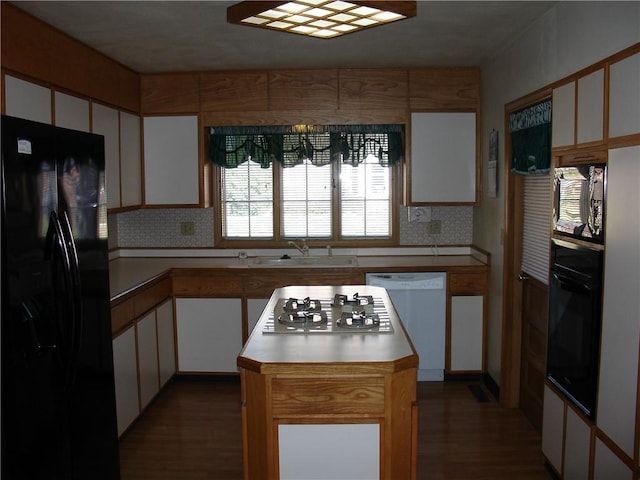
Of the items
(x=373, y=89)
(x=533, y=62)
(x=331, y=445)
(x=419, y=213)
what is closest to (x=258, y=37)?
(x=373, y=89)

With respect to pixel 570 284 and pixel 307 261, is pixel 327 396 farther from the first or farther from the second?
pixel 307 261

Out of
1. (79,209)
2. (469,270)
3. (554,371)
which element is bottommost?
(554,371)

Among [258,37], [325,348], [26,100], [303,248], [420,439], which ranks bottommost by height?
[420,439]

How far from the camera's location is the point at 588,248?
2.55 meters

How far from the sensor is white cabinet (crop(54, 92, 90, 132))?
131 inches

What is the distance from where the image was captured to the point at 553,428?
302 cm

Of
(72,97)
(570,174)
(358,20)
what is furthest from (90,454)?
(570,174)

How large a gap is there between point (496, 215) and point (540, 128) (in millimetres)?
1064

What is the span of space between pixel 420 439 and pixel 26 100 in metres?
2.89

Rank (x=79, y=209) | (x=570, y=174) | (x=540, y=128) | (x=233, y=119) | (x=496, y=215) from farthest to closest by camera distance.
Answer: (x=233, y=119) → (x=496, y=215) → (x=540, y=128) → (x=570, y=174) → (x=79, y=209)

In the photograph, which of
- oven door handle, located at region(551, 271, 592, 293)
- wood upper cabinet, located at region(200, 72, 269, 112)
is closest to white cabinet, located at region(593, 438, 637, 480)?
oven door handle, located at region(551, 271, 592, 293)

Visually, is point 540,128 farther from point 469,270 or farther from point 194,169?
point 194,169

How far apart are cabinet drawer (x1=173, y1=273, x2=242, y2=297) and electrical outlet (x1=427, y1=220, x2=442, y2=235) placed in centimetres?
170

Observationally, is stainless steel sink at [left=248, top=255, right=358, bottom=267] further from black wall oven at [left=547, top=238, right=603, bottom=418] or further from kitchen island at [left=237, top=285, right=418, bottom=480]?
kitchen island at [left=237, top=285, right=418, bottom=480]
